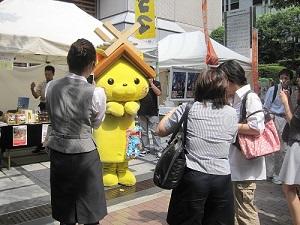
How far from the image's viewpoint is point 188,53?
939 cm

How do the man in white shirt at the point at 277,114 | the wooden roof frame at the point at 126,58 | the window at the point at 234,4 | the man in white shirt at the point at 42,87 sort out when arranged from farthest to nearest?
the window at the point at 234,4
the man in white shirt at the point at 42,87
the man in white shirt at the point at 277,114
the wooden roof frame at the point at 126,58

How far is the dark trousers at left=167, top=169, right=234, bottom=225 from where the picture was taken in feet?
8.70

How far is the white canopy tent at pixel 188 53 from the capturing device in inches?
362

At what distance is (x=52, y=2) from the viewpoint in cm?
788

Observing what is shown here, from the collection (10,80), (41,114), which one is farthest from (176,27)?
(41,114)

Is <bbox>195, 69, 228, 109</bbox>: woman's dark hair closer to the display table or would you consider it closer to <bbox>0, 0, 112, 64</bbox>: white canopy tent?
<bbox>0, 0, 112, 64</bbox>: white canopy tent

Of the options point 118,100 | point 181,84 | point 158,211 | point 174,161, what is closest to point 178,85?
point 181,84

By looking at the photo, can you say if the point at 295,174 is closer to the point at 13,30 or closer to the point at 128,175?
the point at 128,175

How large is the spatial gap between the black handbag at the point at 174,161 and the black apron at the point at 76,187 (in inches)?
22.2

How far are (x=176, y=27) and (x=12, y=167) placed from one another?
1005cm

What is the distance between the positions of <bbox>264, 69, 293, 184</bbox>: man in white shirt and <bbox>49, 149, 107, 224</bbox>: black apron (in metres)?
3.85

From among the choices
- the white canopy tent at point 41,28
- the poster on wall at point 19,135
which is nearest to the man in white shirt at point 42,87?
the white canopy tent at point 41,28

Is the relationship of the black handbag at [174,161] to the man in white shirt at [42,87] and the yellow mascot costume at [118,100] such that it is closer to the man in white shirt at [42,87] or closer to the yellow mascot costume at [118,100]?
the yellow mascot costume at [118,100]

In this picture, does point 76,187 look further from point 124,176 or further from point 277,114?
point 277,114
